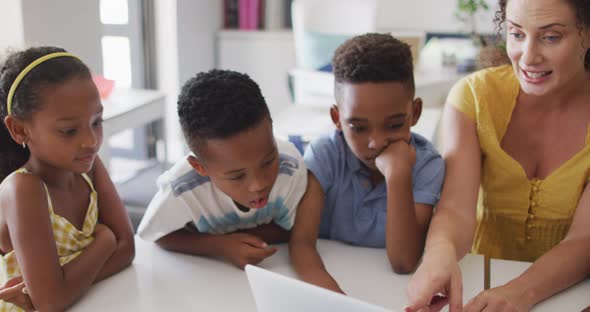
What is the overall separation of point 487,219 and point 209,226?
56 cm

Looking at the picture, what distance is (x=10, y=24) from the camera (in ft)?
6.50

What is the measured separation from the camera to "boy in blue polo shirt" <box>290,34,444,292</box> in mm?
1064

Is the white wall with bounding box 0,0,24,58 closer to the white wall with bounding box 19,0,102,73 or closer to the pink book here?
the white wall with bounding box 19,0,102,73

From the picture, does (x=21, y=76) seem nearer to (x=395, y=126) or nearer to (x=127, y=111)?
(x=395, y=126)

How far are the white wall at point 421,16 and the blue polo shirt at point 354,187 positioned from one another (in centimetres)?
223

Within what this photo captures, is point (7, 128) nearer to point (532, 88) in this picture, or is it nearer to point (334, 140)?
point (334, 140)

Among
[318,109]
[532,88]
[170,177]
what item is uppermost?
[532,88]

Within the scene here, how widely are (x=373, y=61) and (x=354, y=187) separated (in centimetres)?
24

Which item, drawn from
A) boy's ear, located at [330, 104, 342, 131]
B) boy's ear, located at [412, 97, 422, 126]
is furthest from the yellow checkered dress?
boy's ear, located at [412, 97, 422, 126]

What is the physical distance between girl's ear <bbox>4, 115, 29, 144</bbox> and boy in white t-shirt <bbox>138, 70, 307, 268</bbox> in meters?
0.23

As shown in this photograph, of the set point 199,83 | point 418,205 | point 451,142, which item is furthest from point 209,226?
point 451,142

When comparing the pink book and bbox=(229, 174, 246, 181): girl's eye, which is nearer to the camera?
bbox=(229, 174, 246, 181): girl's eye

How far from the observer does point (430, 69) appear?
9.41 ft

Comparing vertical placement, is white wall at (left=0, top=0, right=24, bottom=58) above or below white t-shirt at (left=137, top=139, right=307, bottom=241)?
above
